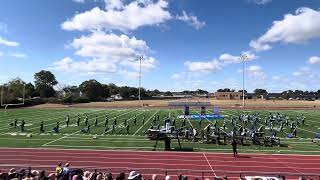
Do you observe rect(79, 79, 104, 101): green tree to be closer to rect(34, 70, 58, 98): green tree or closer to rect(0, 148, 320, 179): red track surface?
rect(34, 70, 58, 98): green tree

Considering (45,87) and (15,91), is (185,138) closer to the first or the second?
(15,91)

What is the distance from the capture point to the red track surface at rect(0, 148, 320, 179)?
22062 mm

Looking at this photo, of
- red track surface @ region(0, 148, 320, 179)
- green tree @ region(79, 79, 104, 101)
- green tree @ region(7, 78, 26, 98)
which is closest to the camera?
red track surface @ region(0, 148, 320, 179)

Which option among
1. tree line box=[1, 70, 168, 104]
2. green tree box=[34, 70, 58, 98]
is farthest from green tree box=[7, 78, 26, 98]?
green tree box=[34, 70, 58, 98]

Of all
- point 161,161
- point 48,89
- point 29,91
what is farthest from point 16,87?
point 161,161

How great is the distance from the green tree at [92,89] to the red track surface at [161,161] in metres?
126

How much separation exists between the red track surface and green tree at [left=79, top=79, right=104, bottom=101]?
126372mm

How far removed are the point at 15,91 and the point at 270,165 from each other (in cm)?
11459

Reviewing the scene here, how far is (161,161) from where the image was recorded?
23.9 metres

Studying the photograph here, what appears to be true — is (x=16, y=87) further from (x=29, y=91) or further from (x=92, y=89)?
(x=92, y=89)

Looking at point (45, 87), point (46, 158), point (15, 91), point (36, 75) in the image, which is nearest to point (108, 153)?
point (46, 158)

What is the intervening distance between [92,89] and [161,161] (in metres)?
133

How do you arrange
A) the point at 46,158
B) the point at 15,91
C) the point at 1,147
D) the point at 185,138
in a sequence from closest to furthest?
the point at 46,158
the point at 1,147
the point at 185,138
the point at 15,91

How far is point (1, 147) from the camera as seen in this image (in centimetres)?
2877
